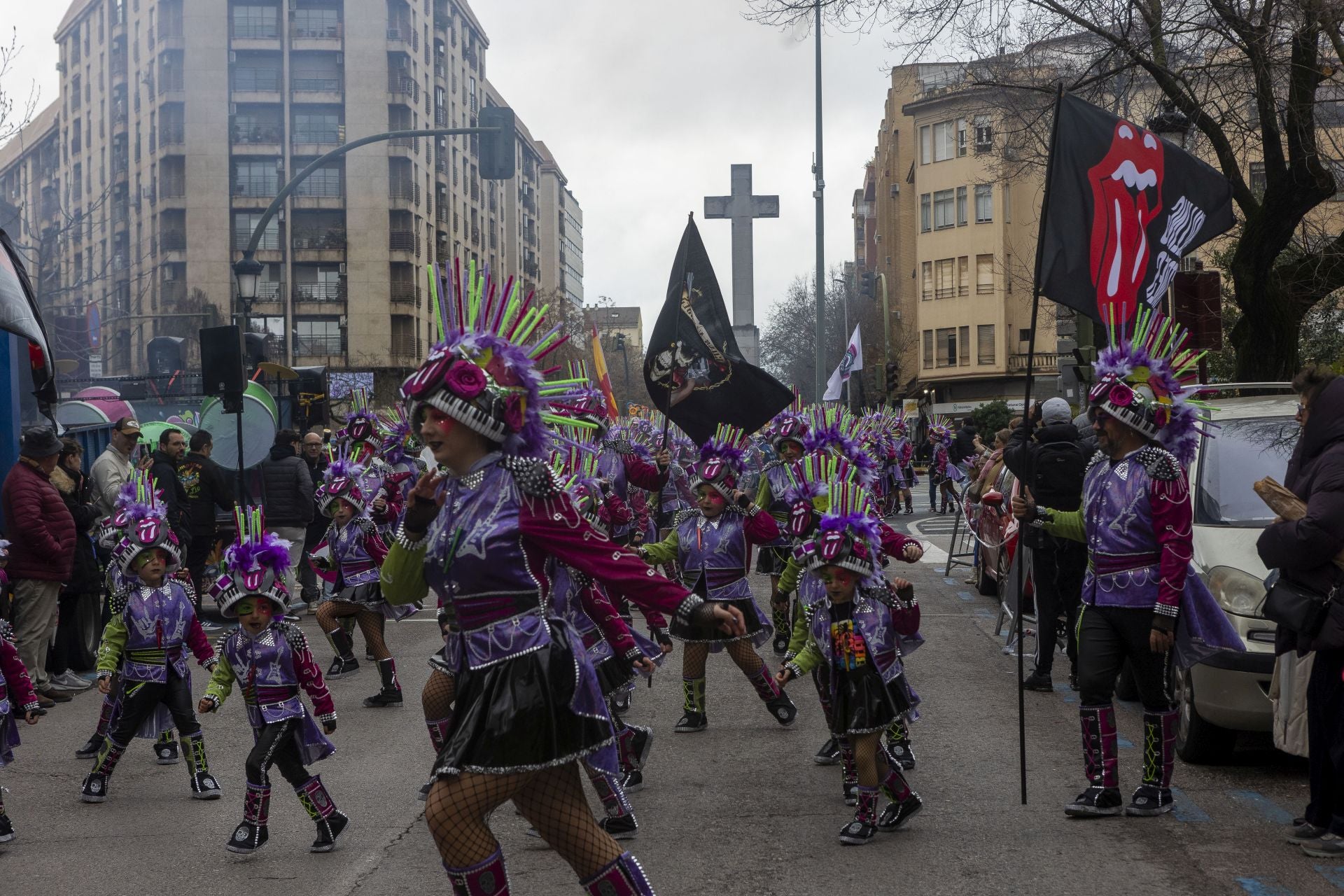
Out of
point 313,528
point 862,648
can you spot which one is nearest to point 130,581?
point 862,648

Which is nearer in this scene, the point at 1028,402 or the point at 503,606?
the point at 503,606

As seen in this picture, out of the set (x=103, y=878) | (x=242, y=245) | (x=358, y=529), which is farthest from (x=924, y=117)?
(x=103, y=878)

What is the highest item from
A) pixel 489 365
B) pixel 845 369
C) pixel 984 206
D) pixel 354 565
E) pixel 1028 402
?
pixel 984 206

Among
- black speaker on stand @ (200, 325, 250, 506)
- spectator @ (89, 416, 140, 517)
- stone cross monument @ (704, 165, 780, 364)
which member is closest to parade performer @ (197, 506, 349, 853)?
black speaker on stand @ (200, 325, 250, 506)

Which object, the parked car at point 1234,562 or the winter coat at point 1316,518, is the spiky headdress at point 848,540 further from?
the parked car at point 1234,562

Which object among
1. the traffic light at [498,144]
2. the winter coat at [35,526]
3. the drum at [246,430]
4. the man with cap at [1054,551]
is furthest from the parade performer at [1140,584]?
the drum at [246,430]

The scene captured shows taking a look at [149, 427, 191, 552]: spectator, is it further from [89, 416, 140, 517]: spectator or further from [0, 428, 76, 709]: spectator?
[0, 428, 76, 709]: spectator

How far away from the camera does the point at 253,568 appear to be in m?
7.45

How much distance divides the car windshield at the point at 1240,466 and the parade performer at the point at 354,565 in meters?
5.71

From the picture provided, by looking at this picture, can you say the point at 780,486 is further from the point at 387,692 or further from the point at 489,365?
the point at 489,365

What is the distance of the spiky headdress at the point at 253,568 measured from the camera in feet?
24.2

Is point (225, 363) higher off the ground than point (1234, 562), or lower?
higher

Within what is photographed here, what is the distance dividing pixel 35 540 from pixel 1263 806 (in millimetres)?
8528

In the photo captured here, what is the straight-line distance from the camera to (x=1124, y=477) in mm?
7105
